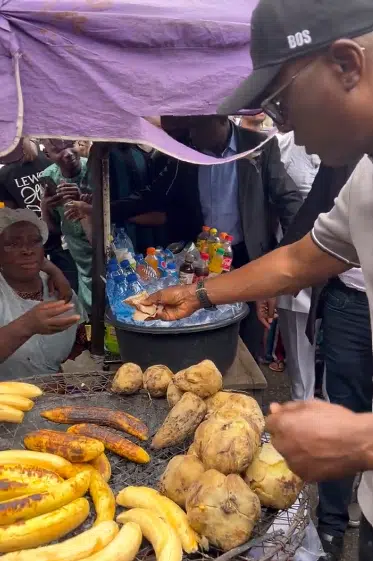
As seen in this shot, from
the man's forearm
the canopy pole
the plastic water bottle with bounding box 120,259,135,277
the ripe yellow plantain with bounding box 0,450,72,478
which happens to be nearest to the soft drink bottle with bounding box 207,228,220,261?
the plastic water bottle with bounding box 120,259,135,277

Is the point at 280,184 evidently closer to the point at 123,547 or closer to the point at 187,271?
the point at 187,271

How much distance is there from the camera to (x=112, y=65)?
101 inches

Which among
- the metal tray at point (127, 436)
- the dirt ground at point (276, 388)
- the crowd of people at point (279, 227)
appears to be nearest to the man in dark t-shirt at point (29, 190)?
the crowd of people at point (279, 227)

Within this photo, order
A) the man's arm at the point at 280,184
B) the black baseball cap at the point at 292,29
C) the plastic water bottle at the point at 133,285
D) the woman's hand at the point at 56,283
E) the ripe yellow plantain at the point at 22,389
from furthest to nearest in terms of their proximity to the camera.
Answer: the man's arm at the point at 280,184
the woman's hand at the point at 56,283
the plastic water bottle at the point at 133,285
the ripe yellow plantain at the point at 22,389
the black baseball cap at the point at 292,29

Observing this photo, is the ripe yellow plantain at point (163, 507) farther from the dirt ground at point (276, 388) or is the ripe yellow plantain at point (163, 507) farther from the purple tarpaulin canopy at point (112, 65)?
the dirt ground at point (276, 388)

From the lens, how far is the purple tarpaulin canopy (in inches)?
94.5

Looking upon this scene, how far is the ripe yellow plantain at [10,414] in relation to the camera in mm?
2389

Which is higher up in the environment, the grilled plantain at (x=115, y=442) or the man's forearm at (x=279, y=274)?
the man's forearm at (x=279, y=274)

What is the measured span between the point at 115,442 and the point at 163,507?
0.40 metres

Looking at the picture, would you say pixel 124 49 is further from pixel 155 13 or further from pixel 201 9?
pixel 201 9

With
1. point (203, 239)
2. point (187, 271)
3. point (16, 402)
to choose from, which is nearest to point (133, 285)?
point (187, 271)

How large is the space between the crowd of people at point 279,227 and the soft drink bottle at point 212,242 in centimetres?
35

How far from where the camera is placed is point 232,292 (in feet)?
8.20

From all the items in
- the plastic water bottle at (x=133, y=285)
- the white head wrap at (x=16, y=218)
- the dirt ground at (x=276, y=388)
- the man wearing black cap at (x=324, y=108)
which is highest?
the man wearing black cap at (x=324, y=108)
